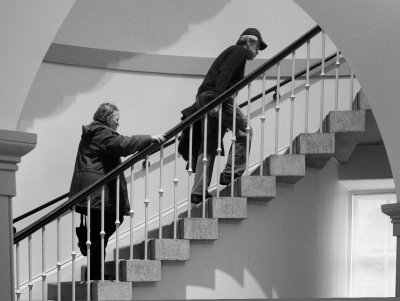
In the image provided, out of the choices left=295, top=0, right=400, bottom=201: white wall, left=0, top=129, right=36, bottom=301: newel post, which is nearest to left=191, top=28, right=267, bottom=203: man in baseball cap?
left=295, top=0, right=400, bottom=201: white wall

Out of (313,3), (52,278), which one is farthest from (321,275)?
(313,3)

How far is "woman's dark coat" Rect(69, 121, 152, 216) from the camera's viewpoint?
7.46 metres

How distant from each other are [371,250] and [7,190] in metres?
6.31

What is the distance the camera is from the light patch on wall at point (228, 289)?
749cm

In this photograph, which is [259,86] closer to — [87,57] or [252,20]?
[252,20]

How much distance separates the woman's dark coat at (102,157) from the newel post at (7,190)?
2.85 metres

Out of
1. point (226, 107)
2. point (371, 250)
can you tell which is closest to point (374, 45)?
point (226, 107)

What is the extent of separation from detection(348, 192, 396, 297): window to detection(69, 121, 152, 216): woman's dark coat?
332 centimetres

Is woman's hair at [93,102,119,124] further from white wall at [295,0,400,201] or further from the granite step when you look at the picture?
white wall at [295,0,400,201]

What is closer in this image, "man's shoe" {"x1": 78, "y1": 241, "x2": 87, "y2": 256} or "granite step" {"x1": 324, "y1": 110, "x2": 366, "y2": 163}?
"man's shoe" {"x1": 78, "y1": 241, "x2": 87, "y2": 256}

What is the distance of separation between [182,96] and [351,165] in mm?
1801

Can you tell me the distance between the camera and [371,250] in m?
10.2

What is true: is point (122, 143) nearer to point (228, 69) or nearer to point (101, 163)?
point (101, 163)

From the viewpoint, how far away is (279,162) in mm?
7691
